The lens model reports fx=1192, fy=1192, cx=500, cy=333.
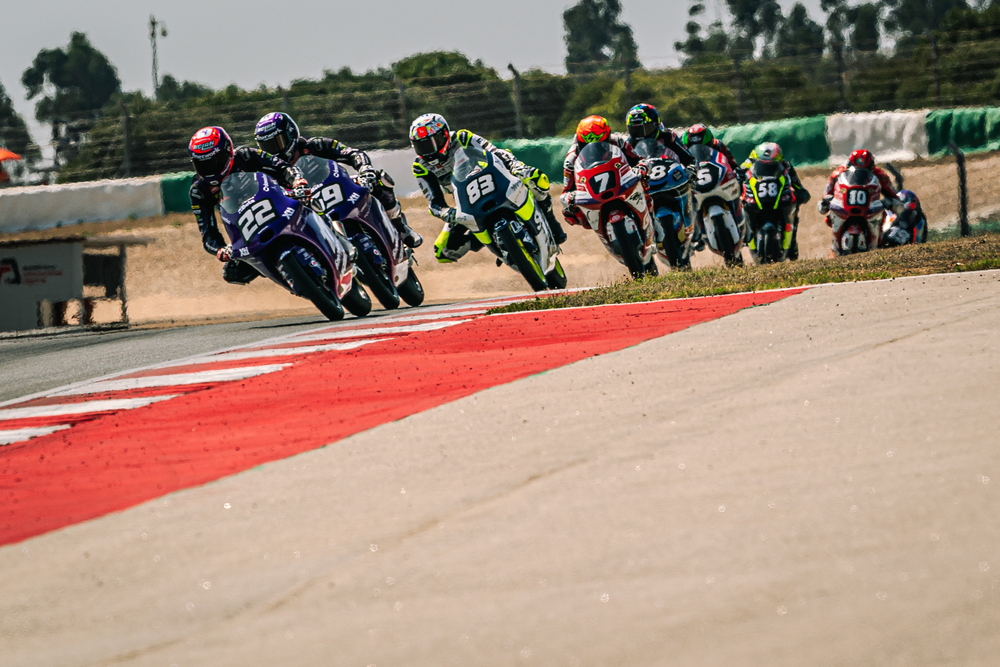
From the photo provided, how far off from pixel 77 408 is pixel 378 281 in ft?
19.5

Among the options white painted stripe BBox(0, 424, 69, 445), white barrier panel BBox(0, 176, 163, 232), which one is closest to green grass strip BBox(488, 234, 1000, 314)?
white painted stripe BBox(0, 424, 69, 445)

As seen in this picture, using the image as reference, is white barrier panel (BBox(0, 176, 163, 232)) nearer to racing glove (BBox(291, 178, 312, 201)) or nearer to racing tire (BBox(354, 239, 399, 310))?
racing tire (BBox(354, 239, 399, 310))

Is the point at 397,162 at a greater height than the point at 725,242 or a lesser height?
greater

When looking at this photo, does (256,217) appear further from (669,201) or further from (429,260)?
(429,260)

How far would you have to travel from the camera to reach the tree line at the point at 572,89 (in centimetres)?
2544

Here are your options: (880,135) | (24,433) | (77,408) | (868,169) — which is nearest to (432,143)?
(77,408)

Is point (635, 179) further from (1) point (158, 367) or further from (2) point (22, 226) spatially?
(2) point (22, 226)

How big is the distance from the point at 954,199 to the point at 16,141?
20793mm

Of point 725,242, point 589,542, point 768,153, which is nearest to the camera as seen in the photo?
point 589,542

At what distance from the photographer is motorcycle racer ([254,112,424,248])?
11.9 meters

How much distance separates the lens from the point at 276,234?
34.1 feet

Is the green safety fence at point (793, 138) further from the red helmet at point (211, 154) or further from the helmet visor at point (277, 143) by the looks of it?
the red helmet at point (211, 154)

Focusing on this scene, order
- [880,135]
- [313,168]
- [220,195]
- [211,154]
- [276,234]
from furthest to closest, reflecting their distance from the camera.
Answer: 1. [880,135]
2. [313,168]
3. [220,195]
4. [211,154]
5. [276,234]

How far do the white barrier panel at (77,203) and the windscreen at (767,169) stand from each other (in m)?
14.3
